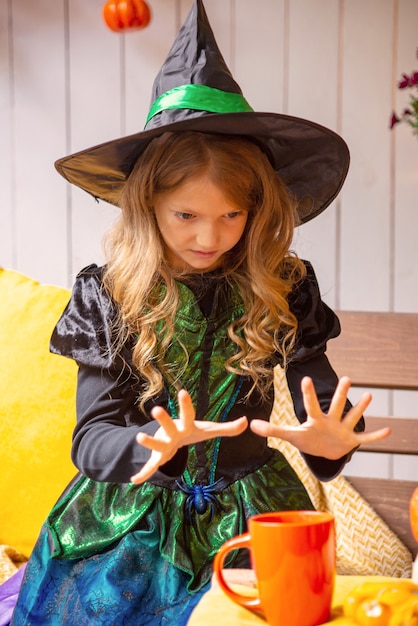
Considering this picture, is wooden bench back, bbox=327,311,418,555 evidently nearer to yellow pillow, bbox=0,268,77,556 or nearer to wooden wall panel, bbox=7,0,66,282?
yellow pillow, bbox=0,268,77,556

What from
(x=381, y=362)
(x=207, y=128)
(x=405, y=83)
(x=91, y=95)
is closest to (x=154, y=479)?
(x=207, y=128)

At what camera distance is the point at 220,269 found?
117 cm

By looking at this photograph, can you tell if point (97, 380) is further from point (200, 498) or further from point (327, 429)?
point (327, 429)

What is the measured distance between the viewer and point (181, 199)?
1039 millimetres

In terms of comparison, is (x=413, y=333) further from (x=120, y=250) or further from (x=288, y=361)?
(x=120, y=250)

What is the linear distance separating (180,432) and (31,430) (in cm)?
72

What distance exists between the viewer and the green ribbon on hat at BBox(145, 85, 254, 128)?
103cm

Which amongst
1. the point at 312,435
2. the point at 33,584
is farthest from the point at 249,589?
the point at 33,584

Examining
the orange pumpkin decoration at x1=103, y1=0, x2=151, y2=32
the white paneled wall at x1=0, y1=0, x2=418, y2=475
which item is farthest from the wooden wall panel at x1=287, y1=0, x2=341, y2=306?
the orange pumpkin decoration at x1=103, y1=0, x2=151, y2=32

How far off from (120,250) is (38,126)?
1441 millimetres

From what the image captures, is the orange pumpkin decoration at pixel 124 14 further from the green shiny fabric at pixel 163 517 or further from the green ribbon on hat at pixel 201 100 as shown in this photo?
the green shiny fabric at pixel 163 517

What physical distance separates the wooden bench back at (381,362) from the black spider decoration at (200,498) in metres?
0.59

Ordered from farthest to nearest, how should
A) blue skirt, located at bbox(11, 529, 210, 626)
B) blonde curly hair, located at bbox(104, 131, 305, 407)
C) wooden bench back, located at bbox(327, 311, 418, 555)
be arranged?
wooden bench back, located at bbox(327, 311, 418, 555) → blonde curly hair, located at bbox(104, 131, 305, 407) → blue skirt, located at bbox(11, 529, 210, 626)

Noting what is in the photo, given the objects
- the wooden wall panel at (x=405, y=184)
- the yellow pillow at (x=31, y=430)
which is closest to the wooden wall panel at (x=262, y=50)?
the wooden wall panel at (x=405, y=184)
